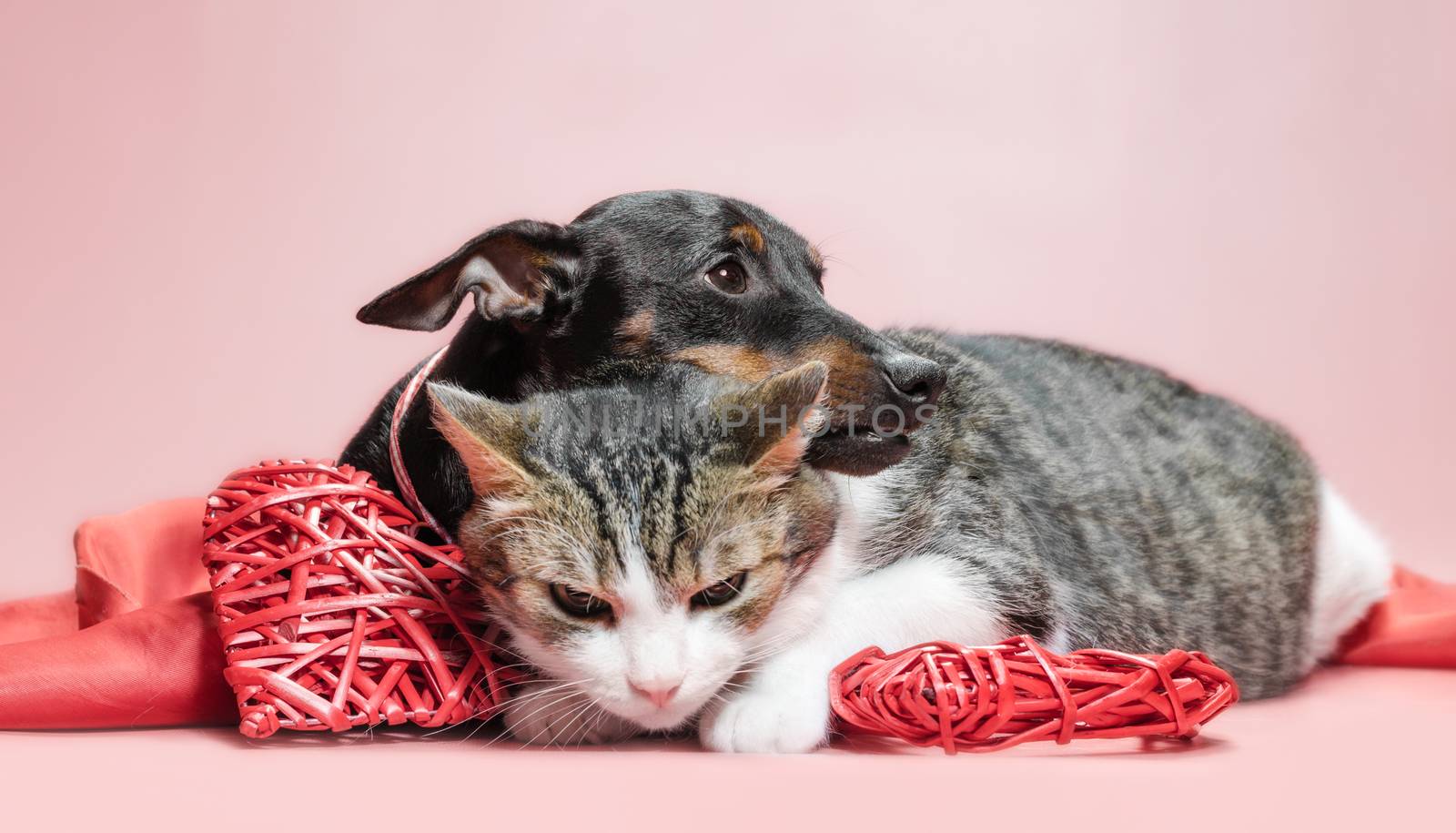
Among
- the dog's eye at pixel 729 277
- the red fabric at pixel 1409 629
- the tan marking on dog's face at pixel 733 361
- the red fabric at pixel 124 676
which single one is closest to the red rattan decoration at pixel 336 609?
the red fabric at pixel 124 676

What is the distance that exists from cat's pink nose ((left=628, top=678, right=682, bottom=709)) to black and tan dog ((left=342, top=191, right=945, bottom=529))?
53 centimetres

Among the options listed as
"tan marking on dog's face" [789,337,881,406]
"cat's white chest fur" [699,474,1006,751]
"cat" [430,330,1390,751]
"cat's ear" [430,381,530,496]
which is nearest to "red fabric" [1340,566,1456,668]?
"cat" [430,330,1390,751]

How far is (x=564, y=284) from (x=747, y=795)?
966 mm

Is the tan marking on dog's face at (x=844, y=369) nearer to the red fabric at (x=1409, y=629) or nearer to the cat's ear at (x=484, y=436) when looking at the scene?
the cat's ear at (x=484, y=436)

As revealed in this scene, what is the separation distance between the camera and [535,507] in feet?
5.59

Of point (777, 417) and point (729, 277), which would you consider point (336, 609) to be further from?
point (729, 277)

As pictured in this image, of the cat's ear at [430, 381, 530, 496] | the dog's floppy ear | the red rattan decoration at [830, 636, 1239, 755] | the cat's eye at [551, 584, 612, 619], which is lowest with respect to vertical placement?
the red rattan decoration at [830, 636, 1239, 755]

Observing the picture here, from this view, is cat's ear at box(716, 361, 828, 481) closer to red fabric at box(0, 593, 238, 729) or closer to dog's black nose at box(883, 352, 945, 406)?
dog's black nose at box(883, 352, 945, 406)

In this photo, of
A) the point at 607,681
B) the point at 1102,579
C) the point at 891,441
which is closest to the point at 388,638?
the point at 607,681

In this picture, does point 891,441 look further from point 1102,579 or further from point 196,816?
point 196,816

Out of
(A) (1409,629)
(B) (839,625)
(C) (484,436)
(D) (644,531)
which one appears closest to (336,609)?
(C) (484,436)

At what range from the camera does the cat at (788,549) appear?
1.67 m

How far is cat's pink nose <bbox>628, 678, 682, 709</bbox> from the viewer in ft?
5.32

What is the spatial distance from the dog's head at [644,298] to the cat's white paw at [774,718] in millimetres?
484
